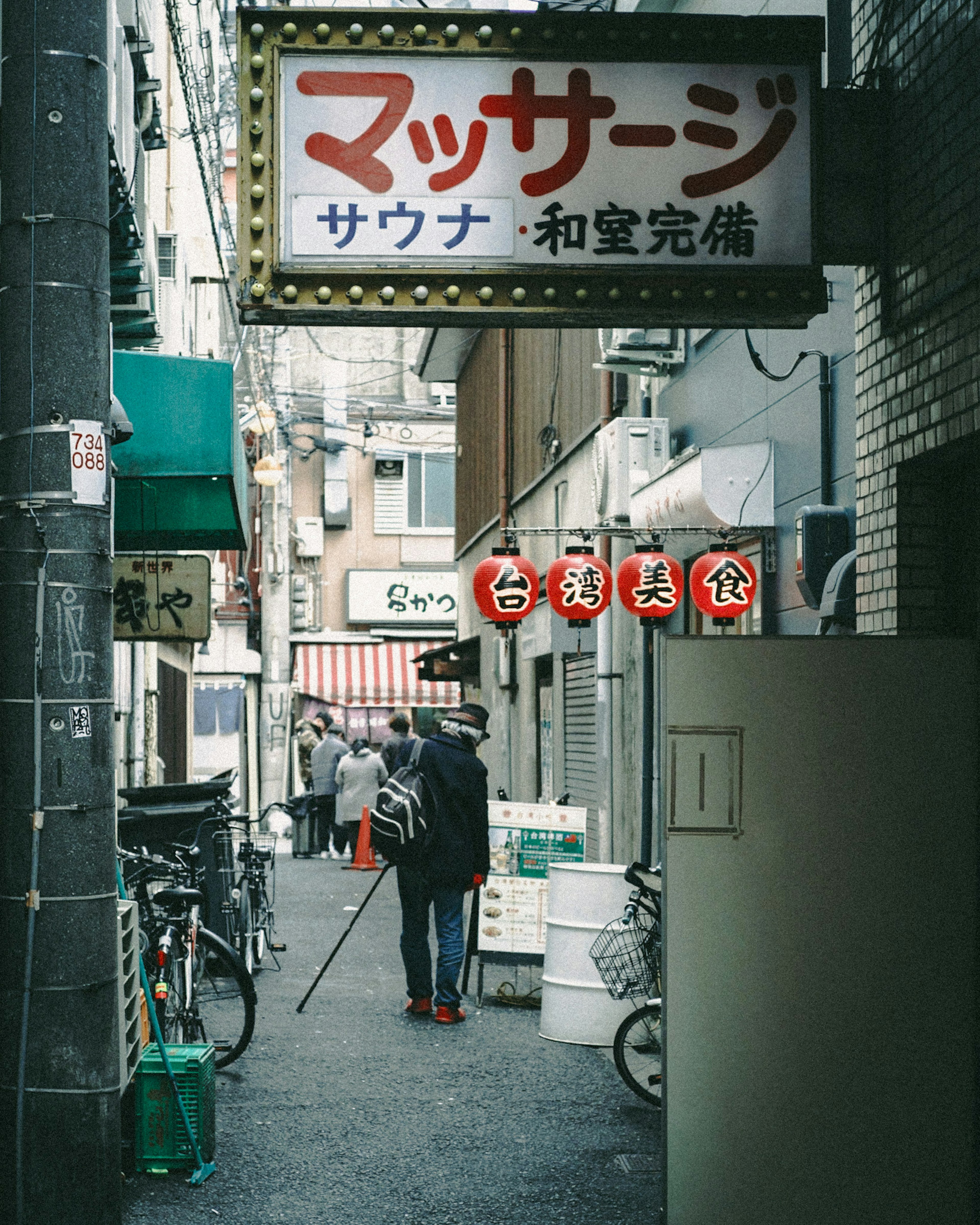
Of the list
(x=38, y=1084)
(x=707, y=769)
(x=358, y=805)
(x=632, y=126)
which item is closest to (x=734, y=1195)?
(x=707, y=769)

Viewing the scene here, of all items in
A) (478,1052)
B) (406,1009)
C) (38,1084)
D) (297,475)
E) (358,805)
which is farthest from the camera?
(297,475)

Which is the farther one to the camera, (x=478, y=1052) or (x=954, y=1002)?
(x=478, y=1052)

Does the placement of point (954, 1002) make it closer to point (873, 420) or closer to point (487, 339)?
point (873, 420)

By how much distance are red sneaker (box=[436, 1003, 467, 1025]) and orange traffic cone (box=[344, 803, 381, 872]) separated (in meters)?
10.9

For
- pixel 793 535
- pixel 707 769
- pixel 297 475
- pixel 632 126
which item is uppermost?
pixel 297 475

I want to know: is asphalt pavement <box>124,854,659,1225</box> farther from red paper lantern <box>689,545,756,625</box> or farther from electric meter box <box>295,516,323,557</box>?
electric meter box <box>295,516,323,557</box>

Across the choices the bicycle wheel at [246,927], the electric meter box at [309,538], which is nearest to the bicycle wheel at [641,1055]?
the bicycle wheel at [246,927]

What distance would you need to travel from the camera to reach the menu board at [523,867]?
415 inches

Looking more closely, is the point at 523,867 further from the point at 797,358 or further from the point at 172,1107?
the point at 172,1107

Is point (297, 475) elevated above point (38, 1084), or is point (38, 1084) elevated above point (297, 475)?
point (297, 475)

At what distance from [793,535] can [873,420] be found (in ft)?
11.7

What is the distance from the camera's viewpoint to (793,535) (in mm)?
9562

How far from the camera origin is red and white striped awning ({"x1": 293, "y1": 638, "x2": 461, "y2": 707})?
33.3m

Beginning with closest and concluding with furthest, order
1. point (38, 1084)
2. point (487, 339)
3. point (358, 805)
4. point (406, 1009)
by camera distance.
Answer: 1. point (38, 1084)
2. point (406, 1009)
3. point (358, 805)
4. point (487, 339)
